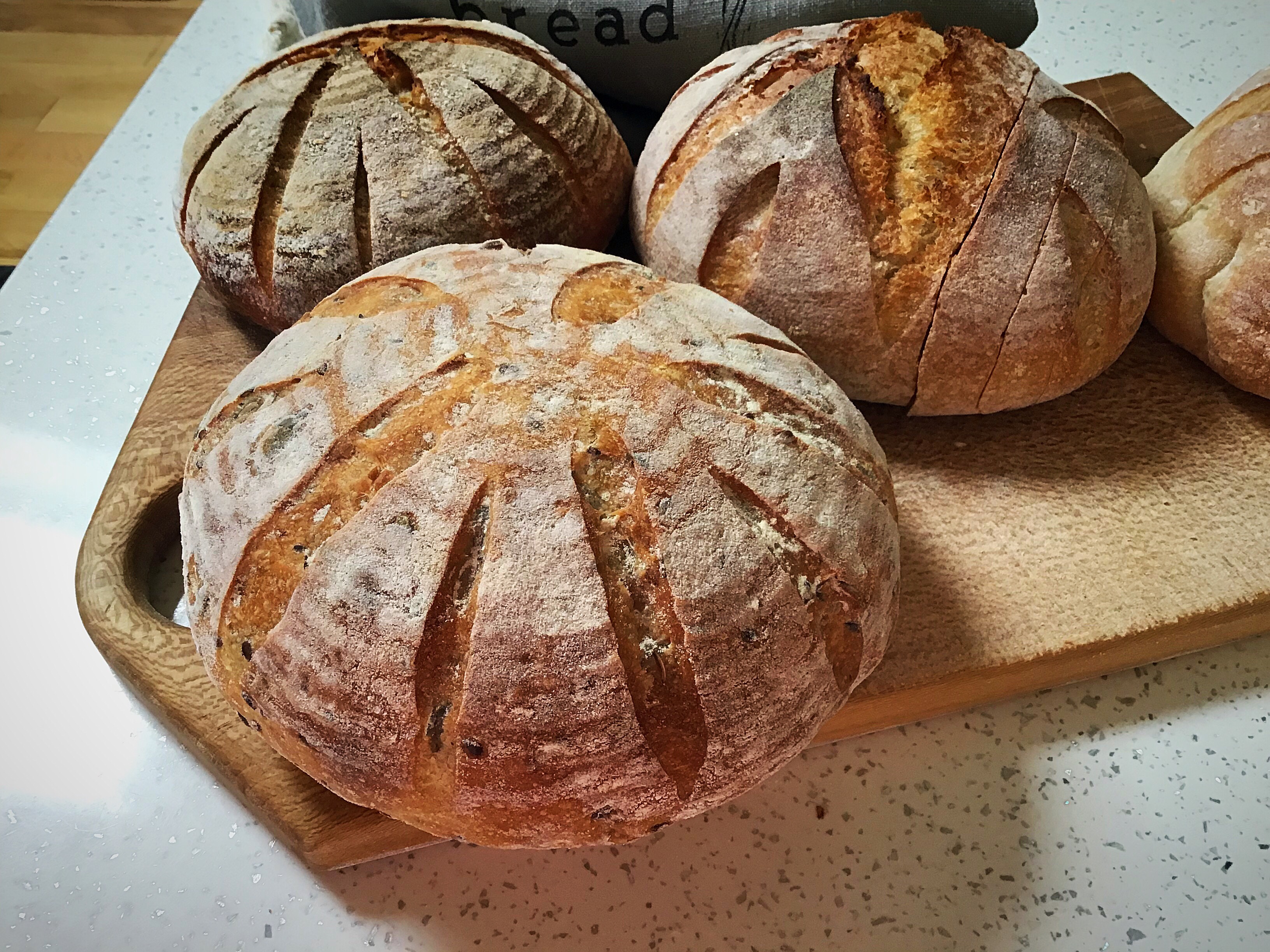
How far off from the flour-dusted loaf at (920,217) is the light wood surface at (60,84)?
59.9 inches

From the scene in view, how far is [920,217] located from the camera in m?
0.91

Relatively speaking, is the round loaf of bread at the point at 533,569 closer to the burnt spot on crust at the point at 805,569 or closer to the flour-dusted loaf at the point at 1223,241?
the burnt spot on crust at the point at 805,569

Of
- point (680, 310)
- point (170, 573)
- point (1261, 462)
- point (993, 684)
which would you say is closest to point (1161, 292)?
point (1261, 462)

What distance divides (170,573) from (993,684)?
0.90m

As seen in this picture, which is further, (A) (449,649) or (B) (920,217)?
(B) (920,217)

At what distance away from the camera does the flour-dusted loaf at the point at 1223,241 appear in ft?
3.22

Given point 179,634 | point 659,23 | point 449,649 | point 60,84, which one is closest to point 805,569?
point 449,649

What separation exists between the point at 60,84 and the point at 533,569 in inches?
79.2

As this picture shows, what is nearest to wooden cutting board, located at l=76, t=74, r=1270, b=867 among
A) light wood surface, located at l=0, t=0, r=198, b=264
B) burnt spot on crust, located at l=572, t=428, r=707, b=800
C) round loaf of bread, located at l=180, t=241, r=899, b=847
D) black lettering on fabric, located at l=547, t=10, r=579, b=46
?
round loaf of bread, located at l=180, t=241, r=899, b=847

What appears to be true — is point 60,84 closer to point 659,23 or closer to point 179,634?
point 659,23

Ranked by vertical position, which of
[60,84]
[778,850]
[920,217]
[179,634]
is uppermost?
[920,217]

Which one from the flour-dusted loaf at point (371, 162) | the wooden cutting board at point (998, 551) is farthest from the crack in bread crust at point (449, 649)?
the flour-dusted loaf at point (371, 162)

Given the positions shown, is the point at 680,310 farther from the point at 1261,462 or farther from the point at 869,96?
the point at 1261,462

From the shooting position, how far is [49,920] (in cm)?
79
